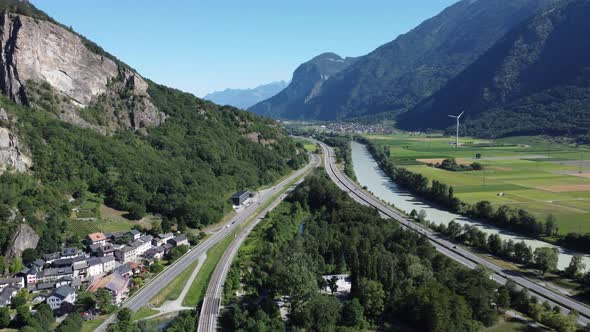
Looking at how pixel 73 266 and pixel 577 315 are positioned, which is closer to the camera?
pixel 577 315

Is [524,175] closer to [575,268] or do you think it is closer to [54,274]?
[575,268]

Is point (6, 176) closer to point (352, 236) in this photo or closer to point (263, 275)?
point (263, 275)

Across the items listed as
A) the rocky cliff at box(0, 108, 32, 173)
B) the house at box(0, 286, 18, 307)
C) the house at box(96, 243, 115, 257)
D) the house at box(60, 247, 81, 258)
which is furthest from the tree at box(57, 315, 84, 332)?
the rocky cliff at box(0, 108, 32, 173)

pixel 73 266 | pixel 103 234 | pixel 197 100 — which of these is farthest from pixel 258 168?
pixel 73 266

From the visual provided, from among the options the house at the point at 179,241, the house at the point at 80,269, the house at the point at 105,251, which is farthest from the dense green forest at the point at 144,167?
the house at the point at 80,269

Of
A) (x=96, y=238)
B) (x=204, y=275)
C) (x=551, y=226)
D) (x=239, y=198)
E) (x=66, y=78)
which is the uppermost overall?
(x=66, y=78)

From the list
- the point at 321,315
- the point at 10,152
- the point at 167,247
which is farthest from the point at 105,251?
the point at 321,315
